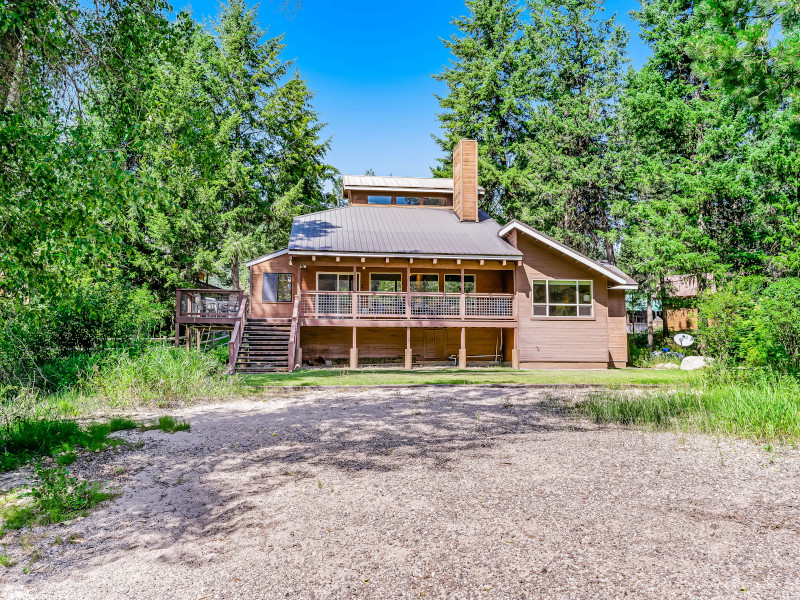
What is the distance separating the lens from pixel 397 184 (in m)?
23.5

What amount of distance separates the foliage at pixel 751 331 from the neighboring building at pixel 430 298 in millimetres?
8084

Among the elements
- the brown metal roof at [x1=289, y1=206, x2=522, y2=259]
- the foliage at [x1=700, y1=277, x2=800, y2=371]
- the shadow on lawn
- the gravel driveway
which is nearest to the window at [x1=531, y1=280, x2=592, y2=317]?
the brown metal roof at [x1=289, y1=206, x2=522, y2=259]

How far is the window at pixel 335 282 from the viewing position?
19641mm

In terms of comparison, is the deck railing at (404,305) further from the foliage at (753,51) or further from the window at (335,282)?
the foliage at (753,51)

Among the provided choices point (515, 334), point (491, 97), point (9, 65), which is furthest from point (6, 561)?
point (491, 97)

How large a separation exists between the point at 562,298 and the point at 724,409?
1236cm

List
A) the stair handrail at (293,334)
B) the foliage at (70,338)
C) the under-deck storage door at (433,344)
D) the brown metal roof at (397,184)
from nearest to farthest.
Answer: the foliage at (70,338) < the stair handrail at (293,334) < the under-deck storage door at (433,344) < the brown metal roof at (397,184)

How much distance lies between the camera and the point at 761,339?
9.48 metres

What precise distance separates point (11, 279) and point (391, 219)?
679 inches

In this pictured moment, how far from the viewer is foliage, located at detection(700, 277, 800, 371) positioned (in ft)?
30.8

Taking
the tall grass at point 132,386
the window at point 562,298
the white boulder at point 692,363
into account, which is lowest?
the white boulder at point 692,363

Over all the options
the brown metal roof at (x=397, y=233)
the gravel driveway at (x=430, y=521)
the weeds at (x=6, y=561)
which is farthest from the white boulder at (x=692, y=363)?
the weeds at (x=6, y=561)

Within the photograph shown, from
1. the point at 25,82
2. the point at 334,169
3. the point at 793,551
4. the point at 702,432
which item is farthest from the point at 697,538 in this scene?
the point at 334,169

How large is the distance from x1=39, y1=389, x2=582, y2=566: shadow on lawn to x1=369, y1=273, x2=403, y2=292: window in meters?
10.4
